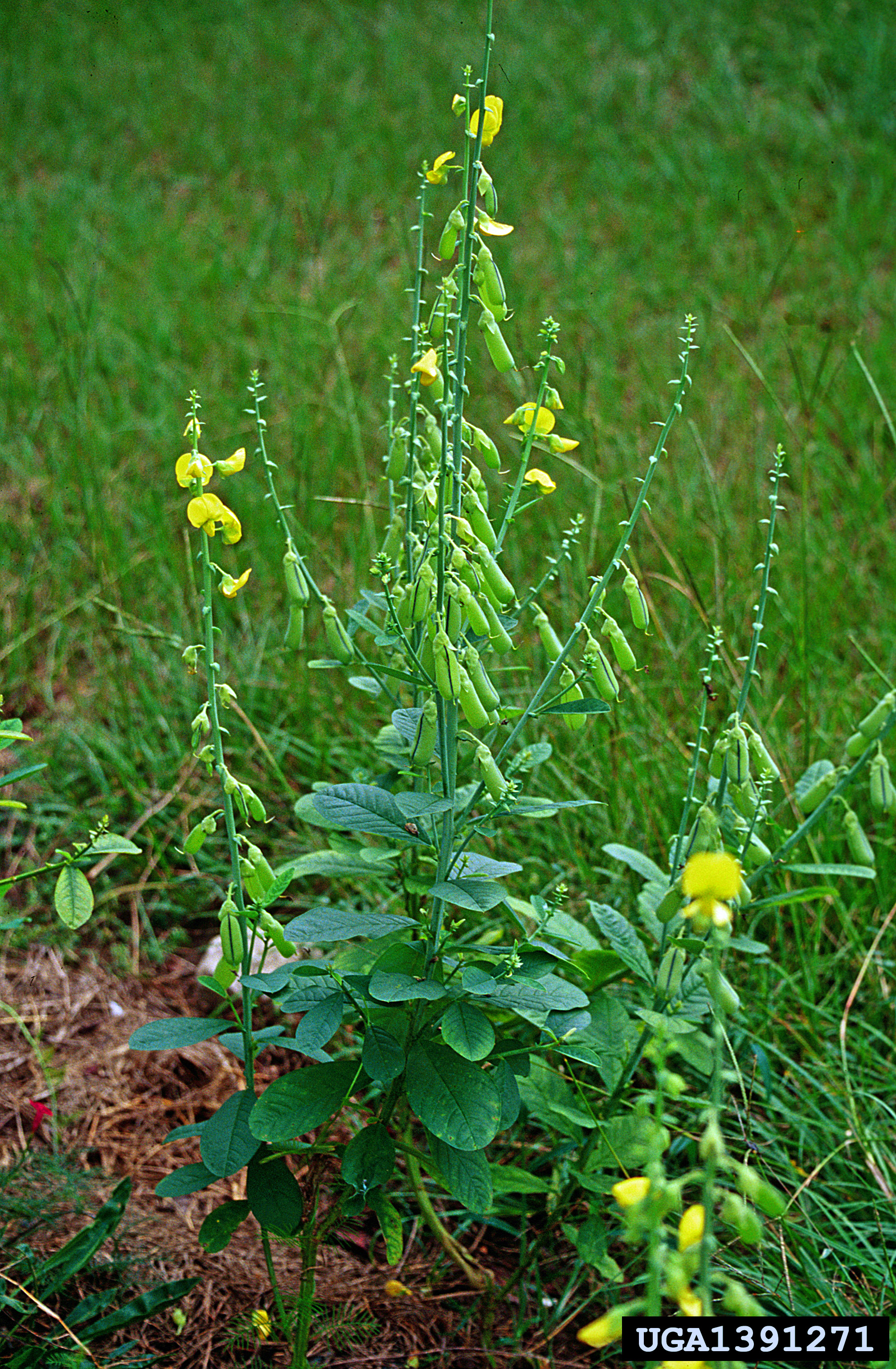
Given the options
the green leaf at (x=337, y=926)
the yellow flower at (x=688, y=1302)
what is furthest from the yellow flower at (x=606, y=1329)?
the green leaf at (x=337, y=926)

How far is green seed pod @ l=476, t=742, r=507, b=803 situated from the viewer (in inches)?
48.5

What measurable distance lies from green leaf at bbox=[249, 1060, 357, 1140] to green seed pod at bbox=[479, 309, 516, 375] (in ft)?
2.70

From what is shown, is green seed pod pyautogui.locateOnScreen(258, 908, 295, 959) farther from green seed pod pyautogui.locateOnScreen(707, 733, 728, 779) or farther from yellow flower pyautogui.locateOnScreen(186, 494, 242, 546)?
green seed pod pyautogui.locateOnScreen(707, 733, 728, 779)

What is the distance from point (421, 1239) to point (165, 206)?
4.83m

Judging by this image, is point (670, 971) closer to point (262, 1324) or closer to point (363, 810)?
point (363, 810)

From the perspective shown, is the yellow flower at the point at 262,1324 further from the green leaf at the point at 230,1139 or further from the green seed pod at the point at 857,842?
the green seed pod at the point at 857,842

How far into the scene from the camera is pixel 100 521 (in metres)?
2.83

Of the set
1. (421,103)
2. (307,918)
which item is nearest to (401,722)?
(307,918)

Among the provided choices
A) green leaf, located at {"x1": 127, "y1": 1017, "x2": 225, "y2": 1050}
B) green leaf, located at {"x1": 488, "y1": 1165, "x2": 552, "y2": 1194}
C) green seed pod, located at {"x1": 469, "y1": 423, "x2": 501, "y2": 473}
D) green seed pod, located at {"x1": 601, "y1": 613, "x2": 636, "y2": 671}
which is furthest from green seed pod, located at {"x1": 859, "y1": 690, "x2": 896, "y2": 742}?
green leaf, located at {"x1": 127, "y1": 1017, "x2": 225, "y2": 1050}

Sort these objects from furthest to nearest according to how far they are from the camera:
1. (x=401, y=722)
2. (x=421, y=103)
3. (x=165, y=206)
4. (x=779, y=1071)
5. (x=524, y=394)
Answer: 1. (x=421, y=103)
2. (x=165, y=206)
3. (x=524, y=394)
4. (x=779, y=1071)
5. (x=401, y=722)

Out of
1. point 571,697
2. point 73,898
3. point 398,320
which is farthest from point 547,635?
point 398,320

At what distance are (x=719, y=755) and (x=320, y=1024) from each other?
1.83 ft

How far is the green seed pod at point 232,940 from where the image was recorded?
1.29m

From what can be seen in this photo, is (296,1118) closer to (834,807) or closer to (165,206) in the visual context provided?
(834,807)
